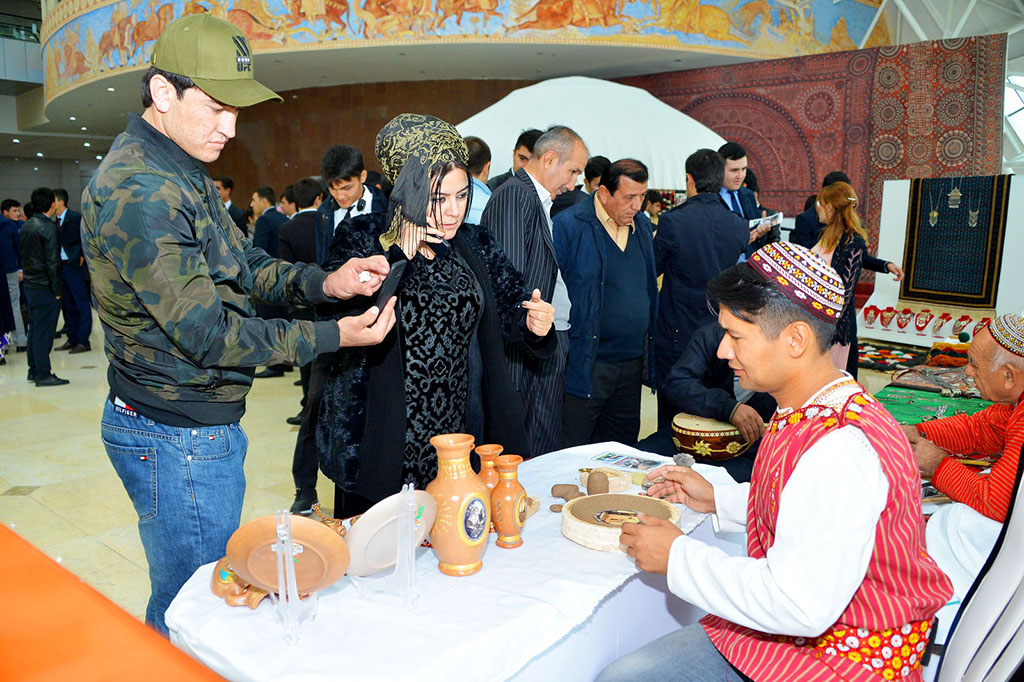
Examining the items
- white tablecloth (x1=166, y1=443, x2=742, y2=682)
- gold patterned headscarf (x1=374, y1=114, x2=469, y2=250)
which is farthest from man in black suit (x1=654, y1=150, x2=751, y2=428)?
white tablecloth (x1=166, y1=443, x2=742, y2=682)

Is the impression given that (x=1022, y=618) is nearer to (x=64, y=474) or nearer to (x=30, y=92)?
(x=64, y=474)

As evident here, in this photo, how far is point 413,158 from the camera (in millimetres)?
2113

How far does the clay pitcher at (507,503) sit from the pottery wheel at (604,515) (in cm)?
14

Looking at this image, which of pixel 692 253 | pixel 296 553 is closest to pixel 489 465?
pixel 296 553

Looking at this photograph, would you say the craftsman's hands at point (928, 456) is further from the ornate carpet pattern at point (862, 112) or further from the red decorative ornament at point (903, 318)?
the ornate carpet pattern at point (862, 112)

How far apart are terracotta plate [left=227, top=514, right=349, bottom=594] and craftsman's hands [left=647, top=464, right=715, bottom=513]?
923 mm

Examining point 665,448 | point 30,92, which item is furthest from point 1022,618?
point 30,92

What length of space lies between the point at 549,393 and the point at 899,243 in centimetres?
766

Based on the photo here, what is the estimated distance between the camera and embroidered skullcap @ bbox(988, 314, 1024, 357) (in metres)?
2.41

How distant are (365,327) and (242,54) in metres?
0.64

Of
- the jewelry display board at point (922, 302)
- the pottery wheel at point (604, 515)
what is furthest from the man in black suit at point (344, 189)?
the jewelry display board at point (922, 302)

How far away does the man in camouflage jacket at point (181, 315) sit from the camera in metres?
1.51

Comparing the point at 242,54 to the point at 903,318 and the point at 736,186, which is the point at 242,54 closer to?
the point at 736,186

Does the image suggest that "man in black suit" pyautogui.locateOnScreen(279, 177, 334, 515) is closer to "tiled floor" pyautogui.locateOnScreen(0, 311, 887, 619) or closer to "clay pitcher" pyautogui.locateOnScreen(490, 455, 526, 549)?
"tiled floor" pyautogui.locateOnScreen(0, 311, 887, 619)
